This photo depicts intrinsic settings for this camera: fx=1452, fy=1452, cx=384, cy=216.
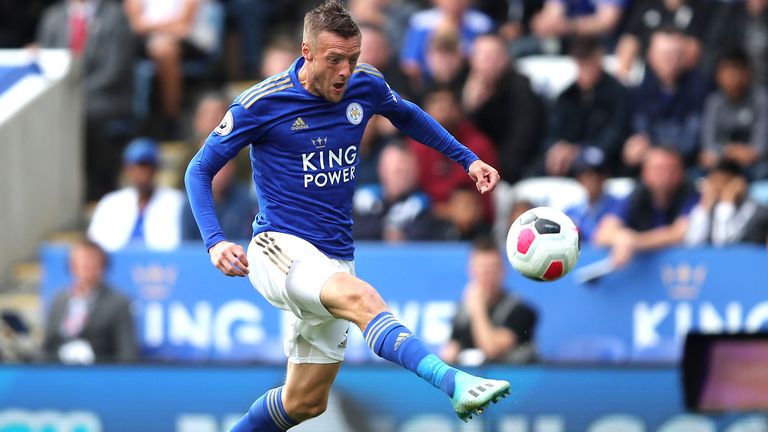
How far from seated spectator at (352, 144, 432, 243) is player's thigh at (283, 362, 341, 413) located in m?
3.93

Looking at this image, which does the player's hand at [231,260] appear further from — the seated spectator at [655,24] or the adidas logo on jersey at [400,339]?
the seated spectator at [655,24]

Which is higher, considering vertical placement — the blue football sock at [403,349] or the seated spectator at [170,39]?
the seated spectator at [170,39]

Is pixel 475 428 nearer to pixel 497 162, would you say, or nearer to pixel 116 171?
pixel 497 162

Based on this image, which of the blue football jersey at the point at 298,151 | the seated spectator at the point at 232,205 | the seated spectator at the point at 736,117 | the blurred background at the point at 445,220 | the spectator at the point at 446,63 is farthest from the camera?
the spectator at the point at 446,63

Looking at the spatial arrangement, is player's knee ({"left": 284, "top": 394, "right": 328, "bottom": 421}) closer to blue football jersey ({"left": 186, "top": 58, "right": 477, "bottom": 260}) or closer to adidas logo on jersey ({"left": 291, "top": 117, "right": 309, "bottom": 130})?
blue football jersey ({"left": 186, "top": 58, "right": 477, "bottom": 260})

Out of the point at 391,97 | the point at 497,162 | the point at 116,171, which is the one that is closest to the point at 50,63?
the point at 116,171

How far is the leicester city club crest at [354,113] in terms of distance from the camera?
706cm

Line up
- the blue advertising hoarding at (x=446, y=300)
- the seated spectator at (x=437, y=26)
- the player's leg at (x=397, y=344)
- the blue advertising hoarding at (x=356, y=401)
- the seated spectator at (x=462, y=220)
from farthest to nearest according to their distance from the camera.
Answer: the seated spectator at (x=437, y=26)
the seated spectator at (x=462, y=220)
the blue advertising hoarding at (x=446, y=300)
the blue advertising hoarding at (x=356, y=401)
the player's leg at (x=397, y=344)

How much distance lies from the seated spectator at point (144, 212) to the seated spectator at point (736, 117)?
170 inches

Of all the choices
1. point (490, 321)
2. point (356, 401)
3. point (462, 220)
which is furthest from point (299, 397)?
point (462, 220)

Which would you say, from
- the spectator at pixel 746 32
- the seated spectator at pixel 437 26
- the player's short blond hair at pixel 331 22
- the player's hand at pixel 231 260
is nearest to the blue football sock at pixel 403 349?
the player's hand at pixel 231 260

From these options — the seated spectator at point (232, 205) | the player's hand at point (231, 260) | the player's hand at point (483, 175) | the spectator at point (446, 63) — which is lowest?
the seated spectator at point (232, 205)

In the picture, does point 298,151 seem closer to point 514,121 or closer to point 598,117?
point 514,121

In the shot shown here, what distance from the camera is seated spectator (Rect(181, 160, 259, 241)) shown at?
11.4m
